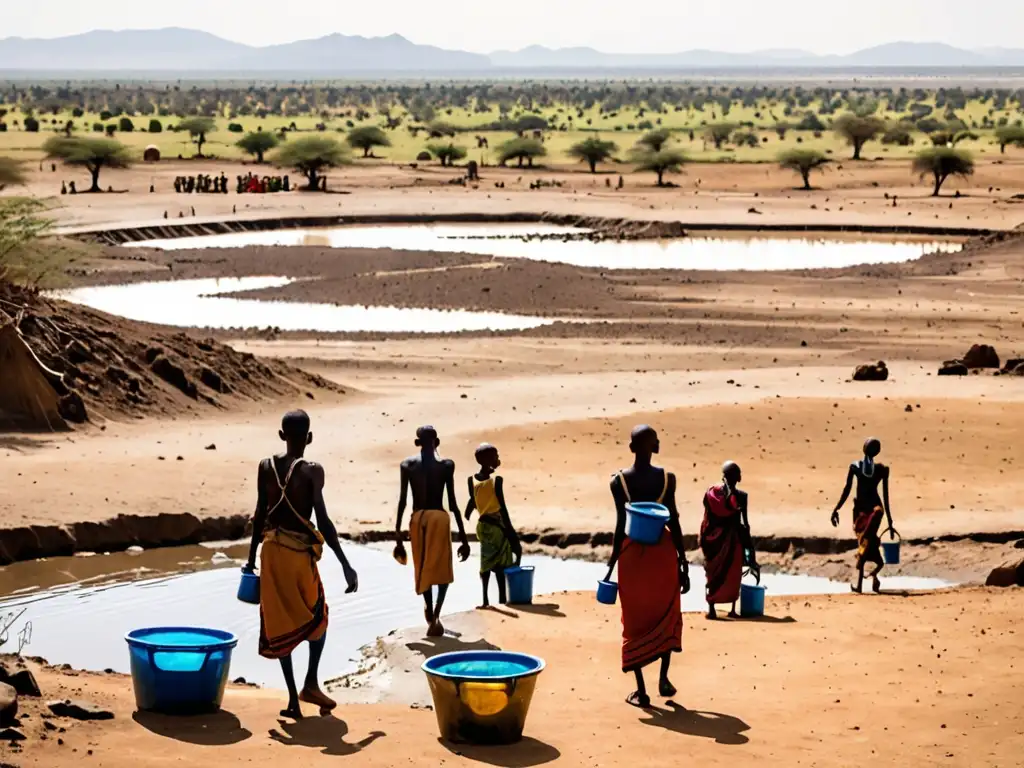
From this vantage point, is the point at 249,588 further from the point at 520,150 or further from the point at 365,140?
the point at 365,140

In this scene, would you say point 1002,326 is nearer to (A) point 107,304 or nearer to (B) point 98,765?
(A) point 107,304

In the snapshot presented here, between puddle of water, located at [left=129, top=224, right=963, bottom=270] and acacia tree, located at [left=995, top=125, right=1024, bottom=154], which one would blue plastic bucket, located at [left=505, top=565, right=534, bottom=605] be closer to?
puddle of water, located at [left=129, top=224, right=963, bottom=270]

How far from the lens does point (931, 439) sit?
816 inches

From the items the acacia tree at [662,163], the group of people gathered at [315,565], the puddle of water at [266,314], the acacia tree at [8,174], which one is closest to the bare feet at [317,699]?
the group of people gathered at [315,565]

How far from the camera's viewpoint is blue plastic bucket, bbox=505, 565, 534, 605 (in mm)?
13281

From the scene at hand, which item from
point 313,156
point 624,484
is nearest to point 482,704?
point 624,484

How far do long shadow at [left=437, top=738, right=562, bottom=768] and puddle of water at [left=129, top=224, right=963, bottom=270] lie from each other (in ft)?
121

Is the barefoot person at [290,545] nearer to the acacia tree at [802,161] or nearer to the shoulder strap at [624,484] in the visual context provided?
the shoulder strap at [624,484]

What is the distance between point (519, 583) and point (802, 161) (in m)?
59.0

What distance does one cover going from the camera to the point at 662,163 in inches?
2859

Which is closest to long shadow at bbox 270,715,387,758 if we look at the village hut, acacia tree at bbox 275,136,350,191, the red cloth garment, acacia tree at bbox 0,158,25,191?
the red cloth garment

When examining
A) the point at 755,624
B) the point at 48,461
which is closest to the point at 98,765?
the point at 755,624

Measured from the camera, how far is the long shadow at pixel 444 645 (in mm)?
11891

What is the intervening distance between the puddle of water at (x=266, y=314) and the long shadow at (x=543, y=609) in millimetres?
20916
